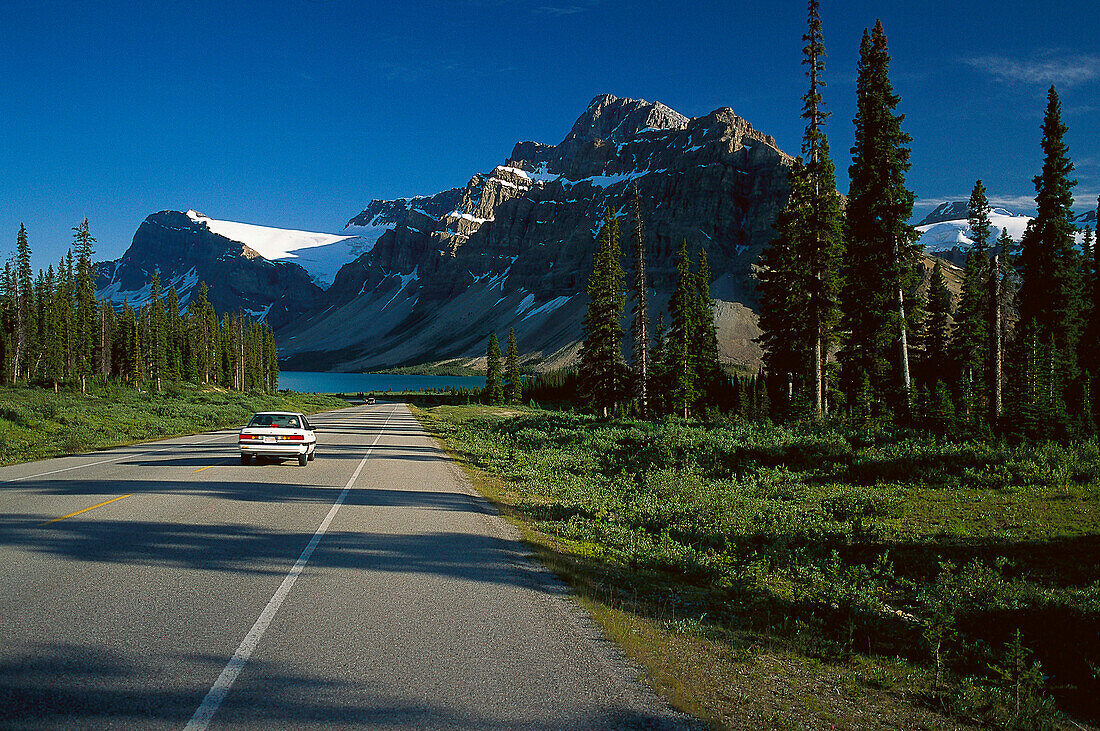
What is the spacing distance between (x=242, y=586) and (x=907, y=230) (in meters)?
29.2

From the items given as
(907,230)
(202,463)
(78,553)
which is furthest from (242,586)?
(907,230)

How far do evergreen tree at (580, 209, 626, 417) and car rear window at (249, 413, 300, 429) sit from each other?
33.6 meters

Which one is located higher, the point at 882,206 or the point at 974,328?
the point at 882,206

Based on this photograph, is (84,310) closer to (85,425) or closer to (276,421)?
(85,425)

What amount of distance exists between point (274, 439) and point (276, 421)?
897 millimetres

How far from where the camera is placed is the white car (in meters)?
19.1

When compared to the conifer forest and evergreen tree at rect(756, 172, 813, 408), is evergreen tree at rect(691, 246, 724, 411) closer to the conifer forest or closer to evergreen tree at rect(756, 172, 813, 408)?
evergreen tree at rect(756, 172, 813, 408)

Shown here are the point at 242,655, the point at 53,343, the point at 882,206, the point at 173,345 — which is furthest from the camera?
the point at 173,345

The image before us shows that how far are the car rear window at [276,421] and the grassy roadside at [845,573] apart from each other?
6619 mm

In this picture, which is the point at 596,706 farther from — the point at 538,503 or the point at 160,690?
the point at 538,503

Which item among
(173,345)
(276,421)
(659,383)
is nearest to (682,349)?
(659,383)

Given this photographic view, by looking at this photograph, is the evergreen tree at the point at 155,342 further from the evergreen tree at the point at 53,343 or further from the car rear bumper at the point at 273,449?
the car rear bumper at the point at 273,449

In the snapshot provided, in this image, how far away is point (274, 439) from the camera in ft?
63.2

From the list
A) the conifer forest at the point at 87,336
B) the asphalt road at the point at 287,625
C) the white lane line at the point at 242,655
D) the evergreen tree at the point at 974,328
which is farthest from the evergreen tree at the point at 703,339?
the conifer forest at the point at 87,336
